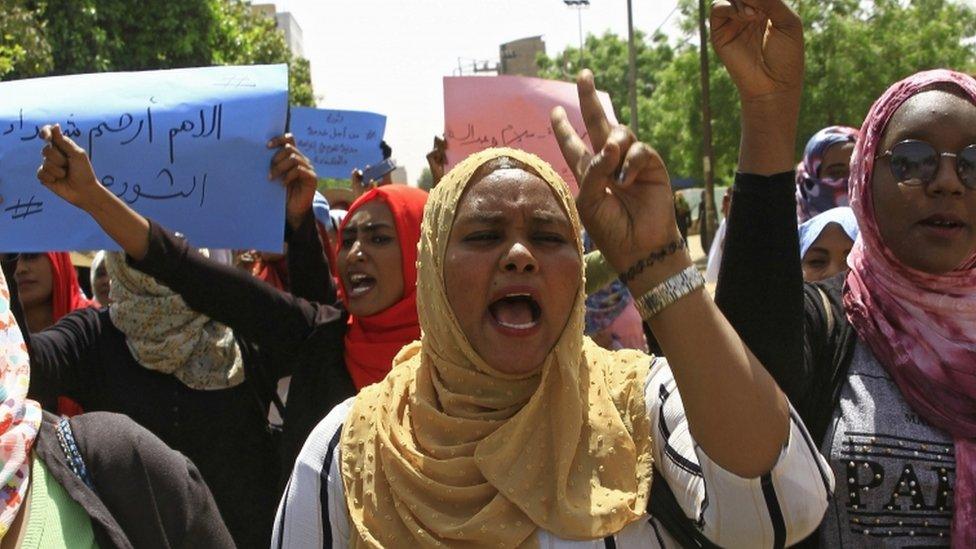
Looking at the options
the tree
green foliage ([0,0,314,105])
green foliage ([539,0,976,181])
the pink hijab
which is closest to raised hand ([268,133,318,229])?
the pink hijab

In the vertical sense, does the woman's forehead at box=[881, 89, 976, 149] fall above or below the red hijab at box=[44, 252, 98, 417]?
above

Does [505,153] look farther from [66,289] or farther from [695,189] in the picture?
[695,189]

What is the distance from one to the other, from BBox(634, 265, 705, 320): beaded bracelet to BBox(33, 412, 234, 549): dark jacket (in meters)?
0.96

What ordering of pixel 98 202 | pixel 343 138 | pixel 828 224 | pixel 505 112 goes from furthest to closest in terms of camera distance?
pixel 343 138
pixel 505 112
pixel 828 224
pixel 98 202

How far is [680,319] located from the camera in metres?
1.57

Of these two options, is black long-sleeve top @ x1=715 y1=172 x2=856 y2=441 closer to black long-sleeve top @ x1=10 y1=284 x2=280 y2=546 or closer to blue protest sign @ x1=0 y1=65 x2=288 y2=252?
blue protest sign @ x1=0 y1=65 x2=288 y2=252

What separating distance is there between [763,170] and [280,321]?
1754mm

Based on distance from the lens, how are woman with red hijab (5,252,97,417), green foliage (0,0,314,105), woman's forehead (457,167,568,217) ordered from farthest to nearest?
green foliage (0,0,314,105)
woman with red hijab (5,252,97,417)
woman's forehead (457,167,568,217)

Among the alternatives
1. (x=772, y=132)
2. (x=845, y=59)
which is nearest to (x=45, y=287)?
(x=772, y=132)

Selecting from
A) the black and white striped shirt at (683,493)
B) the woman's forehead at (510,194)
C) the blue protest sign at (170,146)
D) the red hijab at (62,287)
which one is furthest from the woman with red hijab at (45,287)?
the woman's forehead at (510,194)

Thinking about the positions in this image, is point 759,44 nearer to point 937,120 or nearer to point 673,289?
point 673,289

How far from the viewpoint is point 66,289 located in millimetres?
3932

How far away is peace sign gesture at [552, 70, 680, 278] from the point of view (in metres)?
1.59

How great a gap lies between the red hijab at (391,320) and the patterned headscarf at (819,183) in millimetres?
1805
